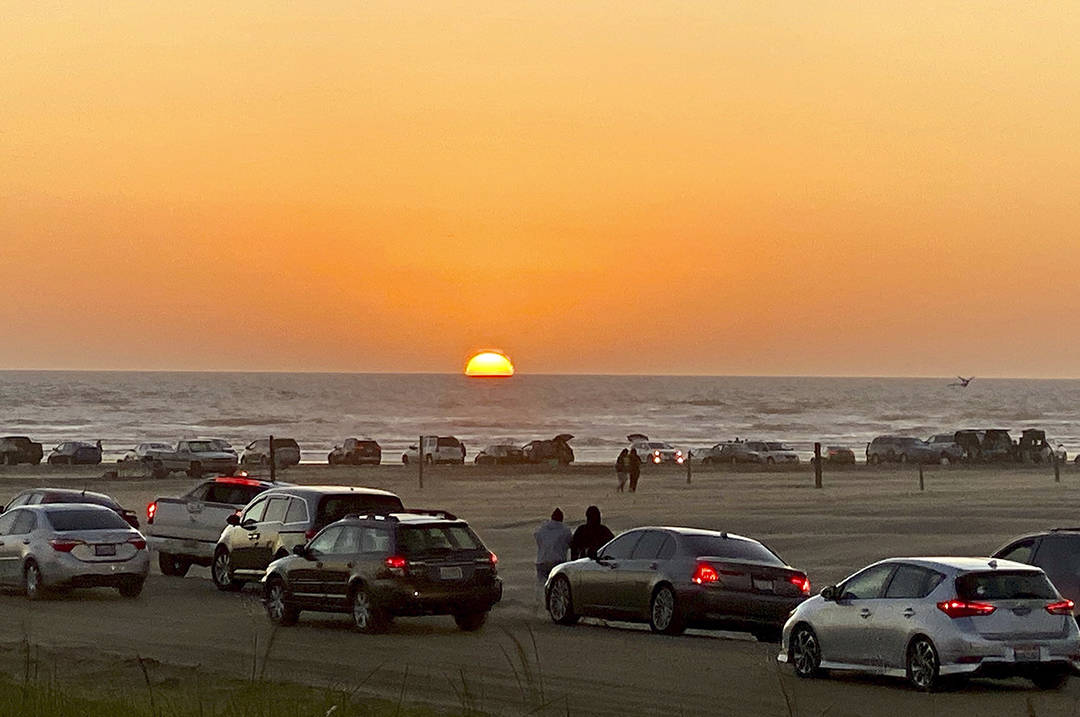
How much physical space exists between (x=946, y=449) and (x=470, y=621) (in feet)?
236

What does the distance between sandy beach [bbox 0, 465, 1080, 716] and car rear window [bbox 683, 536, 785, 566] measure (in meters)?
1.08

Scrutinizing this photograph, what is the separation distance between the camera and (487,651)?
2162 centimetres

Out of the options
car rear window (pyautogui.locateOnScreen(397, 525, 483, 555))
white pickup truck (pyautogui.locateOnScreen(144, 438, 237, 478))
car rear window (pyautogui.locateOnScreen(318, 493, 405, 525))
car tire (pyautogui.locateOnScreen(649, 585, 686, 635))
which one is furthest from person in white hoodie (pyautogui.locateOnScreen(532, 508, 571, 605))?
white pickup truck (pyautogui.locateOnScreen(144, 438, 237, 478))

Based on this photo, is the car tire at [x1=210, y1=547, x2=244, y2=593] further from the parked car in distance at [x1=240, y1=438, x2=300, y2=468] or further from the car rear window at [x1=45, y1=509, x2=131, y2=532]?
the parked car in distance at [x1=240, y1=438, x2=300, y2=468]

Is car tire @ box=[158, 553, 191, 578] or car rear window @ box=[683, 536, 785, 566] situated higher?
car rear window @ box=[683, 536, 785, 566]

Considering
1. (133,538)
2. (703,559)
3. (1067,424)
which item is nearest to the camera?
(703,559)

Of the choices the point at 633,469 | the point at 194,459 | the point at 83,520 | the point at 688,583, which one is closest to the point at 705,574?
the point at 688,583

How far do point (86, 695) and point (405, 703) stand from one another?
8.79ft

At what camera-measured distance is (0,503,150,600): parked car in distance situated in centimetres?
2858

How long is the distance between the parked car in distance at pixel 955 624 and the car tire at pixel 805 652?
0.96 feet

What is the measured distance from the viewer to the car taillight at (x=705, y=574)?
23.3 metres

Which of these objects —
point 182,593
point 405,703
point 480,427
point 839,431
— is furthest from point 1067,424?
point 405,703

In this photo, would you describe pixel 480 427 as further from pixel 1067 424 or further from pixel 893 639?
pixel 893 639

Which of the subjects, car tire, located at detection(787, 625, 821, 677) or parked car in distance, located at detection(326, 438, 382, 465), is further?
parked car in distance, located at detection(326, 438, 382, 465)
